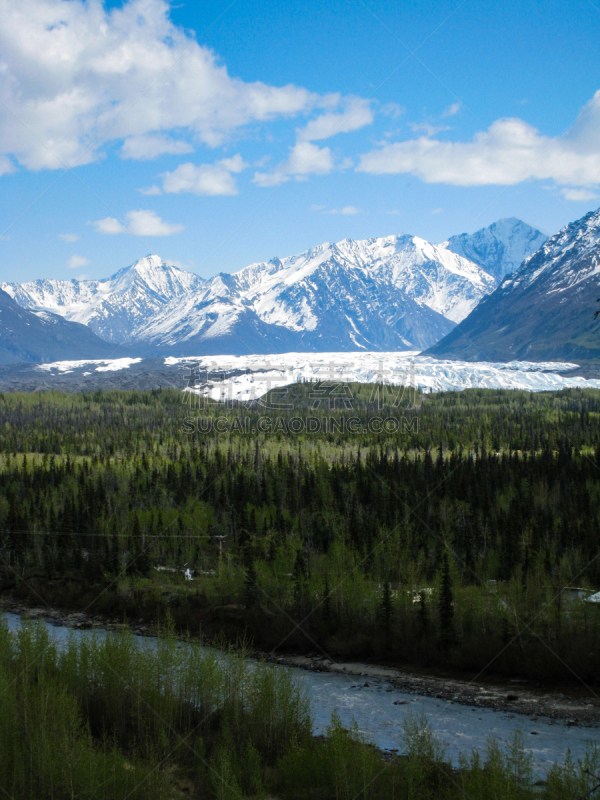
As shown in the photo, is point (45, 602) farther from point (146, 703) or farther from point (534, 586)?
point (534, 586)

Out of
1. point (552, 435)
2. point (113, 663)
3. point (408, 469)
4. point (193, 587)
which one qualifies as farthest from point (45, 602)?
point (552, 435)

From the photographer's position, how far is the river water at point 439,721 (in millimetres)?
41719

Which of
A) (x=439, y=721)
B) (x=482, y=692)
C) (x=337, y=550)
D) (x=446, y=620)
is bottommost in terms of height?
(x=482, y=692)

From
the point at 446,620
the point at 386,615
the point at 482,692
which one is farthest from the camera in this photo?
the point at 386,615

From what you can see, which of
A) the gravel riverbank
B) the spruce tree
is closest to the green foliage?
the spruce tree

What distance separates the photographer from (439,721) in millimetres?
46438

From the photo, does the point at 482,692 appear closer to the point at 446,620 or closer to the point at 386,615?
the point at 446,620

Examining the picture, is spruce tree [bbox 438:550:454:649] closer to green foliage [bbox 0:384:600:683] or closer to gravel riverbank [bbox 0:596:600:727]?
green foliage [bbox 0:384:600:683]

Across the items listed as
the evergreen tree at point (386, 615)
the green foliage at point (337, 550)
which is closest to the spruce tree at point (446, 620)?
the green foliage at point (337, 550)

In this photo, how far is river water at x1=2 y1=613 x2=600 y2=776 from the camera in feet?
137

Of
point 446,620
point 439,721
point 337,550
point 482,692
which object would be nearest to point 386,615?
point 446,620

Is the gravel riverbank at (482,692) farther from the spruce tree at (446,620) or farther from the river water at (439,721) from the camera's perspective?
the spruce tree at (446,620)

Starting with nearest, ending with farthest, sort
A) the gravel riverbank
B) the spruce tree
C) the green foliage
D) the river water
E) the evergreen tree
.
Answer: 1. the river water
2. the gravel riverbank
3. the spruce tree
4. the green foliage
5. the evergreen tree

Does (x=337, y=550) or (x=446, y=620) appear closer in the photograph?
(x=446, y=620)
